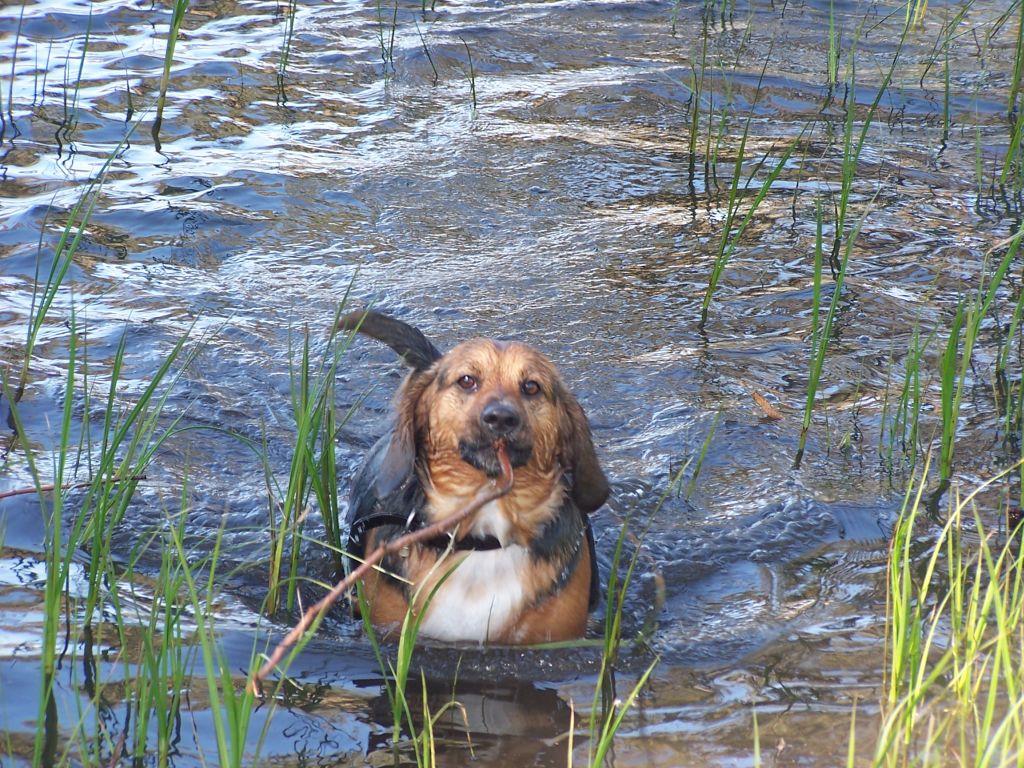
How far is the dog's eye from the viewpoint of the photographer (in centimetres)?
386

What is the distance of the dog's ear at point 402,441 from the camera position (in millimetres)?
3773

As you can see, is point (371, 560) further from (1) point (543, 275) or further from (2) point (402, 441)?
(1) point (543, 275)

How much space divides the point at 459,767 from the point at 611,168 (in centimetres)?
511

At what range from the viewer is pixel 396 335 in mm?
4066

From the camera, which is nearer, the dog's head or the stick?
the stick

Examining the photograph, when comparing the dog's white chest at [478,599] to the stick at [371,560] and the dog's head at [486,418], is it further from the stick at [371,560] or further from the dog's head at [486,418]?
the dog's head at [486,418]

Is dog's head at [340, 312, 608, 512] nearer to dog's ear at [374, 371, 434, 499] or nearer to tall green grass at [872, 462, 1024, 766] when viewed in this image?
dog's ear at [374, 371, 434, 499]

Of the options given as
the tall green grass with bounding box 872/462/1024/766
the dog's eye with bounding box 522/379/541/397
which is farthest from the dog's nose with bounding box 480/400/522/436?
the tall green grass with bounding box 872/462/1024/766

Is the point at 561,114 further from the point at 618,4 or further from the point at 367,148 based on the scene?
the point at 618,4

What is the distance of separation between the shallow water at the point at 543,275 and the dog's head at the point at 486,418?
416mm

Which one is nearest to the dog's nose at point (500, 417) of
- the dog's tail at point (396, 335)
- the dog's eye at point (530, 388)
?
the dog's eye at point (530, 388)

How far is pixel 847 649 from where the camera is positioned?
3607 millimetres

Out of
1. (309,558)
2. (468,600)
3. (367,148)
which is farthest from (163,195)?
(468,600)

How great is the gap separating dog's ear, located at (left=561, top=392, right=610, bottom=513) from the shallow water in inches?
14.9
